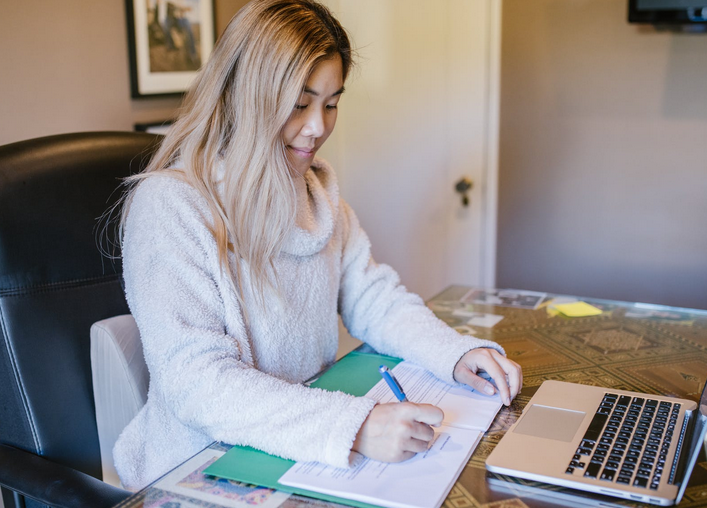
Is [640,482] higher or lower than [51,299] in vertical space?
lower

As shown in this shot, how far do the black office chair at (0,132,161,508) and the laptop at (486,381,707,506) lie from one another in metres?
0.71

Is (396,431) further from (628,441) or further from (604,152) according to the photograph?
(604,152)

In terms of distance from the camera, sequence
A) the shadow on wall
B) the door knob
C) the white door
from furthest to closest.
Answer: the door knob
the white door
the shadow on wall

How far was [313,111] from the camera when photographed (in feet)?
4.03

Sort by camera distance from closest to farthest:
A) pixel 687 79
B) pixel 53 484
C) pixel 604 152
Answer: pixel 53 484
pixel 687 79
pixel 604 152

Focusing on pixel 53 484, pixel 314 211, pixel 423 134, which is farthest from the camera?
pixel 423 134

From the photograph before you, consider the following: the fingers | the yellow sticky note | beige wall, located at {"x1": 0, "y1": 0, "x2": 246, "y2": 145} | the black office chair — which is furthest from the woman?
beige wall, located at {"x1": 0, "y1": 0, "x2": 246, "y2": 145}

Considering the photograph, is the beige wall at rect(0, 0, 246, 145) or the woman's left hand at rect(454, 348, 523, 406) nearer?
the woman's left hand at rect(454, 348, 523, 406)

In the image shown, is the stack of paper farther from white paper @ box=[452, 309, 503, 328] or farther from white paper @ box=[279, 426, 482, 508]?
white paper @ box=[452, 309, 503, 328]

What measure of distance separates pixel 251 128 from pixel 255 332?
1.19 feet

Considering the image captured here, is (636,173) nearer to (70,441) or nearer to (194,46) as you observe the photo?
(194,46)

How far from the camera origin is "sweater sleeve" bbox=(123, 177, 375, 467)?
3.17ft

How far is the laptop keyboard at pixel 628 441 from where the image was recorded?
2.88 feet

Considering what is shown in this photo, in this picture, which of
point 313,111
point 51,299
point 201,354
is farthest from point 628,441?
point 51,299
